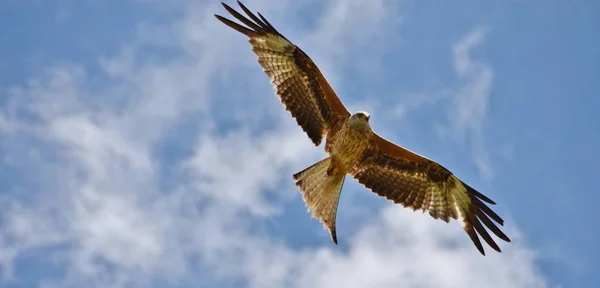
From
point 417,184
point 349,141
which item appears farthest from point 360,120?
point 417,184

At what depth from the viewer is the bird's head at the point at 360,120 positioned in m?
12.3

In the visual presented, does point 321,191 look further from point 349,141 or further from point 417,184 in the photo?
point 417,184

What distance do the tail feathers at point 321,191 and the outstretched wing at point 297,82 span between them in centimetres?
40

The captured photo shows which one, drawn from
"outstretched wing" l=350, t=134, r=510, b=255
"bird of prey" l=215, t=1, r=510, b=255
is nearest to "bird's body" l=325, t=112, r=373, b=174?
"bird of prey" l=215, t=1, r=510, b=255

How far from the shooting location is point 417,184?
1312cm

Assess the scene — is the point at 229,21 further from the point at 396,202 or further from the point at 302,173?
the point at 396,202

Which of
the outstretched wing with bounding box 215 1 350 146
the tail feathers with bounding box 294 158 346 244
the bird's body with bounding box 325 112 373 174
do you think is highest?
the outstretched wing with bounding box 215 1 350 146

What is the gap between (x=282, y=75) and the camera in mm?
12547

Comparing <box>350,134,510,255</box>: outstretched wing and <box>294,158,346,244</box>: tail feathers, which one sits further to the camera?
<box>350,134,510,255</box>: outstretched wing

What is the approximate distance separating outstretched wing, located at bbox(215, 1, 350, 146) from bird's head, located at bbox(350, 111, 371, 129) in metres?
0.28

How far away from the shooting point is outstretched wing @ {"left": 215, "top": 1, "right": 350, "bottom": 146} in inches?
492

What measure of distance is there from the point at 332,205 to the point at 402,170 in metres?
1.26

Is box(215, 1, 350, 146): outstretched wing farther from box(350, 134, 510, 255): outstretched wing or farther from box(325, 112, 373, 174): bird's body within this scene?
box(350, 134, 510, 255): outstretched wing

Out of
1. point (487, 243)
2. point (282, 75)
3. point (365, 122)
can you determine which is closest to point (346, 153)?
point (365, 122)
